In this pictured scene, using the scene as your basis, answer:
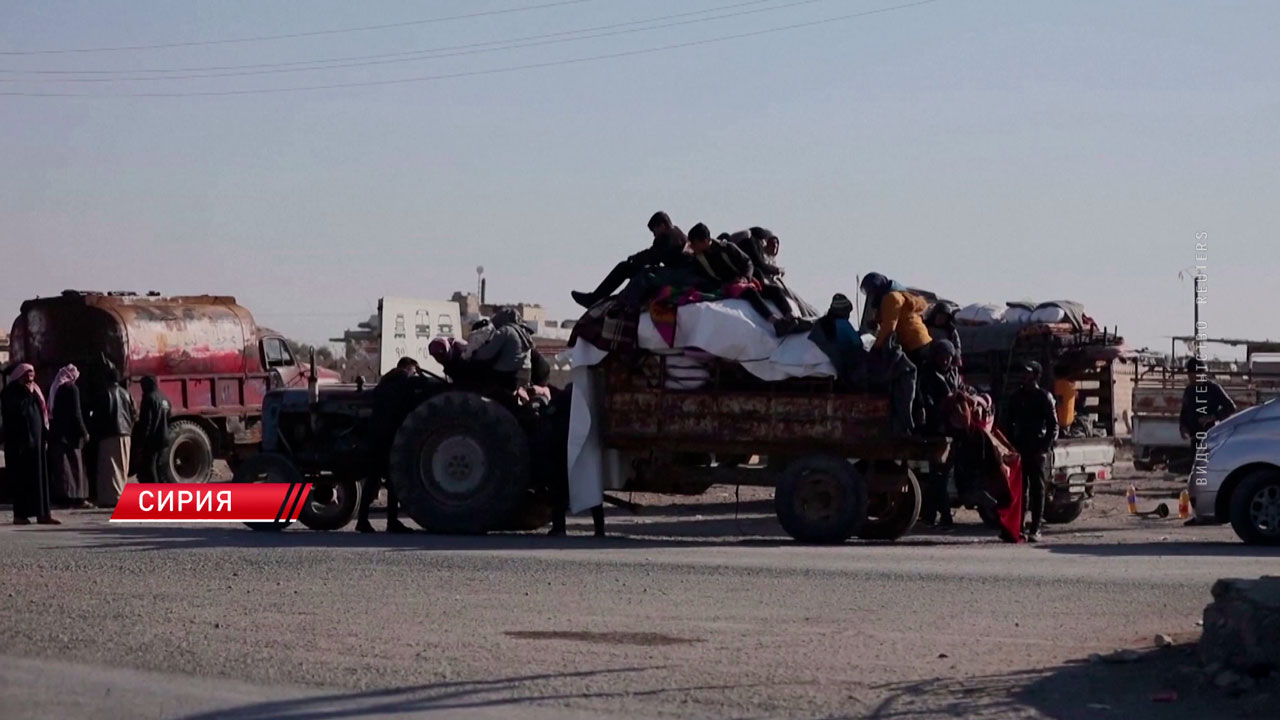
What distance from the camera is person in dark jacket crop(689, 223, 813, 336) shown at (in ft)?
54.4

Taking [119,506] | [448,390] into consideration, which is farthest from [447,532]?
[119,506]

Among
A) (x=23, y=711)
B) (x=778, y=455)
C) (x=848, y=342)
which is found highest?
(x=848, y=342)

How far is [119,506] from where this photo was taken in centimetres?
2248

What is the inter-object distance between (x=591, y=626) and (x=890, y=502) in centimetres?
659

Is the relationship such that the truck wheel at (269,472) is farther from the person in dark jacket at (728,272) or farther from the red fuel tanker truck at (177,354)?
the red fuel tanker truck at (177,354)

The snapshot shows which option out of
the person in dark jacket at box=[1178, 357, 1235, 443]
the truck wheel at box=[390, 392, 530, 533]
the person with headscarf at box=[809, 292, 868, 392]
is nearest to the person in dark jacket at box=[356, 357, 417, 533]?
the truck wheel at box=[390, 392, 530, 533]

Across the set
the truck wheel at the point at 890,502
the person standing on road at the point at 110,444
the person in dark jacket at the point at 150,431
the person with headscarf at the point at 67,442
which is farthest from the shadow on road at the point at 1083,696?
the person in dark jacket at the point at 150,431

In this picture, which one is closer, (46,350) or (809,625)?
(809,625)

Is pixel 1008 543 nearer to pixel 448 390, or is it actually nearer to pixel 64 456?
pixel 448 390

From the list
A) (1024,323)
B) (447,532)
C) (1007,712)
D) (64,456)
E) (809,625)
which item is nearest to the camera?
(1007,712)

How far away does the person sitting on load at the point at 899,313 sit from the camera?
16312 millimetres

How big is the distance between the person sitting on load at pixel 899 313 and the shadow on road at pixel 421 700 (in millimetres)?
7975

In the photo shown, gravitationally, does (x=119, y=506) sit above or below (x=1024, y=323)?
below

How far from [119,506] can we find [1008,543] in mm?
11315
